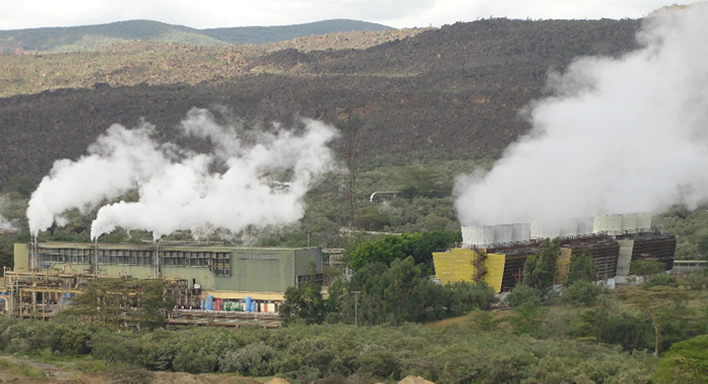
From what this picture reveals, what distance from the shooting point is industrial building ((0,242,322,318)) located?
62594mm

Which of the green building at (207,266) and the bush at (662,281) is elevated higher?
the green building at (207,266)

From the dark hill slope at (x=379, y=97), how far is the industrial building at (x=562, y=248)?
56625 millimetres

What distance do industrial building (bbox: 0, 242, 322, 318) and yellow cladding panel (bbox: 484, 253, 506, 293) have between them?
8.48 meters

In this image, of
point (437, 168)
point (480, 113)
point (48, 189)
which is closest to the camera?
point (48, 189)

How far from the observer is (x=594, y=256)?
71.2 metres

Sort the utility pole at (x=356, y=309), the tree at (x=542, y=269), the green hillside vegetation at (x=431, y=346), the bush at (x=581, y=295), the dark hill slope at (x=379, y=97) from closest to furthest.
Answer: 1. the green hillside vegetation at (x=431, y=346)
2. the utility pole at (x=356, y=309)
3. the bush at (x=581, y=295)
4. the tree at (x=542, y=269)
5. the dark hill slope at (x=379, y=97)

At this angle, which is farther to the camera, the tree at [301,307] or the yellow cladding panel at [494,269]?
the yellow cladding panel at [494,269]

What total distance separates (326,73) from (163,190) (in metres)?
113

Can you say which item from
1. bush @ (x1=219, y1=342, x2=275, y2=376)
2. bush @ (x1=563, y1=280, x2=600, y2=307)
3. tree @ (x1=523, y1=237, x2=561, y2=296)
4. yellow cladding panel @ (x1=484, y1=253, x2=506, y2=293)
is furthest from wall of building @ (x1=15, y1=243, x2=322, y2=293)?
bush @ (x1=219, y1=342, x2=275, y2=376)

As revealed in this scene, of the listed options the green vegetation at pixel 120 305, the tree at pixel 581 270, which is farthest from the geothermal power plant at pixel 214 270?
the green vegetation at pixel 120 305

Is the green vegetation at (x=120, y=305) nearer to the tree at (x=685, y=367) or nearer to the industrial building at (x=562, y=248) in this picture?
the industrial building at (x=562, y=248)

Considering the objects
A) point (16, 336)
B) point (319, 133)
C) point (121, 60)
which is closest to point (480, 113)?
point (319, 133)

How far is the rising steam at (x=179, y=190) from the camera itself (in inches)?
2753

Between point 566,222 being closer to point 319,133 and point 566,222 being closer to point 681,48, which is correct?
point 681,48
